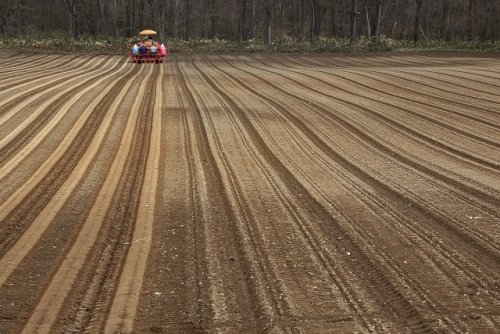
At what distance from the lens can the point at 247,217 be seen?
7.09m

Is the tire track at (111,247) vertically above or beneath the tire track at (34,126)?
beneath

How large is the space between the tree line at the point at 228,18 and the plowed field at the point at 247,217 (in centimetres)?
4320

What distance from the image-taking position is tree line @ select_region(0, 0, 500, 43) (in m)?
56.6

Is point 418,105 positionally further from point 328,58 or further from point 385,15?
point 385,15

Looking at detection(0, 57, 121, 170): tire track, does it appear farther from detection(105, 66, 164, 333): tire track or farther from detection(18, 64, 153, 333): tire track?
detection(105, 66, 164, 333): tire track

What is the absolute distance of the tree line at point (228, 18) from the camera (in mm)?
56562

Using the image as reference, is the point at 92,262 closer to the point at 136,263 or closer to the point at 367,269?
the point at 136,263

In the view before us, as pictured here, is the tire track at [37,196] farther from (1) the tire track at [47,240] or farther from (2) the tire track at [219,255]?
(2) the tire track at [219,255]

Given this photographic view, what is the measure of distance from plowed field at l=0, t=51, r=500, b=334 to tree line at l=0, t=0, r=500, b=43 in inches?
1701

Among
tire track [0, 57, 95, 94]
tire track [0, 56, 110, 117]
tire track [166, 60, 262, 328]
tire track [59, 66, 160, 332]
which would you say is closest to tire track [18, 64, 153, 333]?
tire track [59, 66, 160, 332]

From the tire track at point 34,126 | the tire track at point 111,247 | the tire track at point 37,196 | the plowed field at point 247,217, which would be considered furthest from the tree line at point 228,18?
the tire track at point 111,247

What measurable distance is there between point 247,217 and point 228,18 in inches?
2312

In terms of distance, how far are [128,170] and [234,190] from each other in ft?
7.19

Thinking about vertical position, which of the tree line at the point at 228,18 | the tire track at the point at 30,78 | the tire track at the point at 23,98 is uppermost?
the tree line at the point at 228,18
